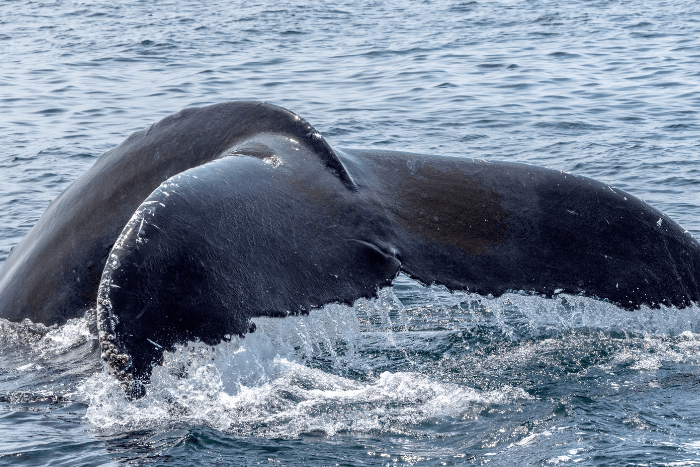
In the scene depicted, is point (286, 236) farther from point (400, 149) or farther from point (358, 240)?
point (400, 149)

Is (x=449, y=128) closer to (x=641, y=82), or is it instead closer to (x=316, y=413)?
(x=641, y=82)

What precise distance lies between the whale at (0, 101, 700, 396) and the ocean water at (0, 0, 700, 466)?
0.15m

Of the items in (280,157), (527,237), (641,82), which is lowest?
(641,82)

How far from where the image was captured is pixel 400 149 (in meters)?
12.8

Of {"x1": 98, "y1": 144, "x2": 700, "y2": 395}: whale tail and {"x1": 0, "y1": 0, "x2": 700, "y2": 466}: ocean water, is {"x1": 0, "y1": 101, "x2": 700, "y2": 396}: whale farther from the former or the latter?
{"x1": 0, "y1": 0, "x2": 700, "y2": 466}: ocean water

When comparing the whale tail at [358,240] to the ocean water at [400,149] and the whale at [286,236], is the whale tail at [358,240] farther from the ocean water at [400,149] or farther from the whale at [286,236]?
the ocean water at [400,149]

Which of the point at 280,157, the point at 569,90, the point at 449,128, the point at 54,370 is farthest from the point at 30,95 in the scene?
the point at 280,157

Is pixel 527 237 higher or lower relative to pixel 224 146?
lower

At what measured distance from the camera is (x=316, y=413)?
449cm

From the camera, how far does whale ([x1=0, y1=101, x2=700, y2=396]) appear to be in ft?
9.79

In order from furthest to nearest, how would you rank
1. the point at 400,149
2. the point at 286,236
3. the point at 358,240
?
the point at 400,149 → the point at 358,240 → the point at 286,236

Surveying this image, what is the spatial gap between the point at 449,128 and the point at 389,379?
32.3 feet

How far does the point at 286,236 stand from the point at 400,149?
948 centimetres

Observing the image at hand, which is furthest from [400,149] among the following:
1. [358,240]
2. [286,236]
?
[286,236]
